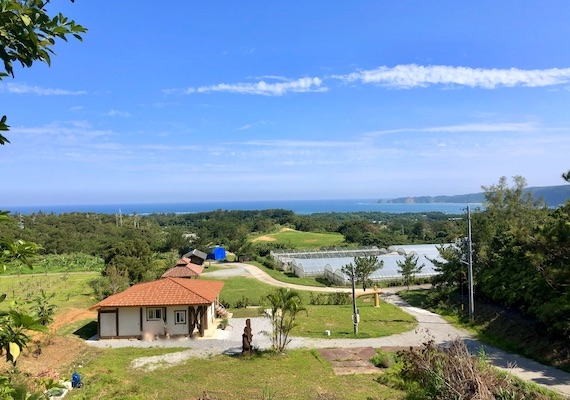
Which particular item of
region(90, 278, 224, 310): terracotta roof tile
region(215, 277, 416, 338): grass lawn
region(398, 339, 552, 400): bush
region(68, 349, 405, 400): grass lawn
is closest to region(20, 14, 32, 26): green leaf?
region(398, 339, 552, 400): bush

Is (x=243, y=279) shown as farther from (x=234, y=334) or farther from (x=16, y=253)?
(x=16, y=253)

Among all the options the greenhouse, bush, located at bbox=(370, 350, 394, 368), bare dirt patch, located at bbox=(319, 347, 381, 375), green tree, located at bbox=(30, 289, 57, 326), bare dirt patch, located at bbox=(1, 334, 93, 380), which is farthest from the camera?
the greenhouse

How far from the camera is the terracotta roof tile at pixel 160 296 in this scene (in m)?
20.1

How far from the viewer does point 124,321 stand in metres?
20.5

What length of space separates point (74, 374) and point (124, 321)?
6.69 metres

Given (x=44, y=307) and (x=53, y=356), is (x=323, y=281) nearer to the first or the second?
(x=44, y=307)

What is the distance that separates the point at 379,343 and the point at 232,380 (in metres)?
7.99

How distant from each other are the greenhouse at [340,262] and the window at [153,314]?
20364mm

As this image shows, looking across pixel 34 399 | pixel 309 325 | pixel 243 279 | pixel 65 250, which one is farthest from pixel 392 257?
pixel 65 250

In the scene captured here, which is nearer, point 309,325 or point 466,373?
point 466,373

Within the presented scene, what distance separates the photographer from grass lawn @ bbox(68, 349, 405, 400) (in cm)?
1267

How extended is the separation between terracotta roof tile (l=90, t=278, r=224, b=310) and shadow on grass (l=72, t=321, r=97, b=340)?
174cm

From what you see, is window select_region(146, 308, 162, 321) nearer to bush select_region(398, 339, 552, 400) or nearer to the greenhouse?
bush select_region(398, 339, 552, 400)

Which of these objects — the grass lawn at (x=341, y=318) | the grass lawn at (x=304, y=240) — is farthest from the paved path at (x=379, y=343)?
the grass lawn at (x=304, y=240)
